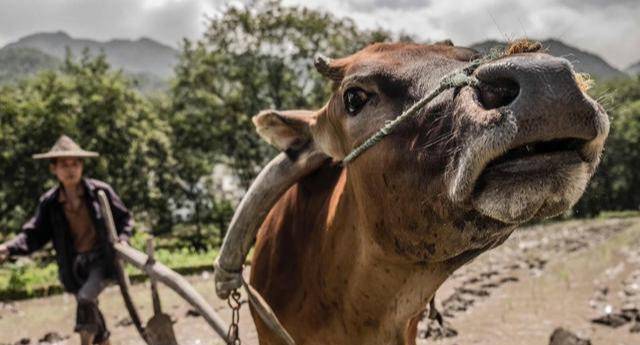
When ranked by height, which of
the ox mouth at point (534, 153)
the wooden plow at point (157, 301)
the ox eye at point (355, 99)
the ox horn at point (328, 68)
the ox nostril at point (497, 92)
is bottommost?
the wooden plow at point (157, 301)

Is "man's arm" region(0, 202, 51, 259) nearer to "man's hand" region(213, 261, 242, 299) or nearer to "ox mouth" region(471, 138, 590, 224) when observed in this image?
"man's hand" region(213, 261, 242, 299)

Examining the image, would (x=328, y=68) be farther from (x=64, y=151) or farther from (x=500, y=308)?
(x=500, y=308)

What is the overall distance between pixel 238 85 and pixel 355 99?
29.3 metres

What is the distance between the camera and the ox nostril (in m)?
1.90

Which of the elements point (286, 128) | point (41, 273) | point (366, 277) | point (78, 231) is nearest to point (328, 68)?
point (286, 128)

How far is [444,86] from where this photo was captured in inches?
86.8

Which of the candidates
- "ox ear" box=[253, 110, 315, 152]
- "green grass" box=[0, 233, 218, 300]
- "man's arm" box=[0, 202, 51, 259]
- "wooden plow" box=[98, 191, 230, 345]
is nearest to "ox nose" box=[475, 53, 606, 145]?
"ox ear" box=[253, 110, 315, 152]

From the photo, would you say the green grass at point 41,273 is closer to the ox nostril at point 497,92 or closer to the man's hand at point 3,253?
the man's hand at point 3,253

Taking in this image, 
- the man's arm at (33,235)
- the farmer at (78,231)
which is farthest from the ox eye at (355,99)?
the man's arm at (33,235)

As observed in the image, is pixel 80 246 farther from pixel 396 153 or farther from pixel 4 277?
pixel 4 277

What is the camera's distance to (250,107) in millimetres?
31297

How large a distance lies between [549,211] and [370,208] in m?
0.83

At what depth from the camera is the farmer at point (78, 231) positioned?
18.4 ft

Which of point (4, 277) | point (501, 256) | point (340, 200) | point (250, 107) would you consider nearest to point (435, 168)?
point (340, 200)
